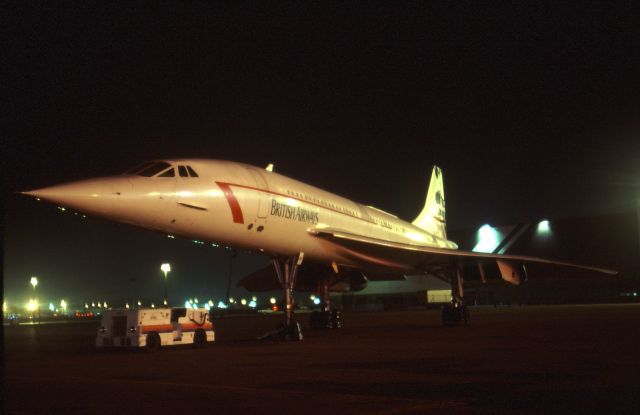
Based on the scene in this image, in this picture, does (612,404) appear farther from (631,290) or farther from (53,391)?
(631,290)

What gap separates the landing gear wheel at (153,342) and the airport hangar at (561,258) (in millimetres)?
47096

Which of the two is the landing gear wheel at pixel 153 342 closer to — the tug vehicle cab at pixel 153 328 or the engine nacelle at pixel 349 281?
the tug vehicle cab at pixel 153 328

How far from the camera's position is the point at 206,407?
6.45 meters

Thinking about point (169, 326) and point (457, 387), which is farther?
point (169, 326)

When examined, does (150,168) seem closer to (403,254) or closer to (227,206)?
(227,206)

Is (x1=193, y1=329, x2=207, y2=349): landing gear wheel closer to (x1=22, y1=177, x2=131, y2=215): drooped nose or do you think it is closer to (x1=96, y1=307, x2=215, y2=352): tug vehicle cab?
(x1=96, y1=307, x2=215, y2=352): tug vehicle cab

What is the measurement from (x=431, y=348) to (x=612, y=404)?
22.6 ft

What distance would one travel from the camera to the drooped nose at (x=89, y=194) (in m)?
11.3

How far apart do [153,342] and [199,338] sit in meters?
1.43

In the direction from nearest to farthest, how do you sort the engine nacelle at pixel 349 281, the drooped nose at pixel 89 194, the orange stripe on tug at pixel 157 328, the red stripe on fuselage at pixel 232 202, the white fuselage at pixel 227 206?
the drooped nose at pixel 89 194 < the white fuselage at pixel 227 206 < the red stripe on fuselage at pixel 232 202 < the orange stripe on tug at pixel 157 328 < the engine nacelle at pixel 349 281

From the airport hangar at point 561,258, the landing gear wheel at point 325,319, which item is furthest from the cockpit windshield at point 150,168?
the airport hangar at point 561,258

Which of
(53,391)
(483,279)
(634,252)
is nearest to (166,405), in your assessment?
(53,391)

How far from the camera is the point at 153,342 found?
1462 centimetres

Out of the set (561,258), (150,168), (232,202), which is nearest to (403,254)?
(232,202)
